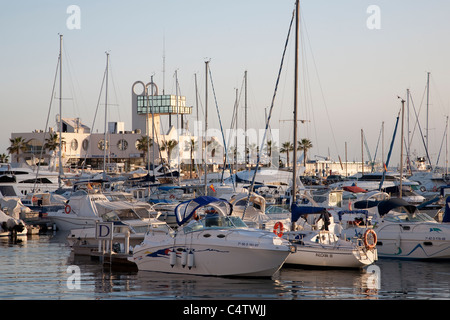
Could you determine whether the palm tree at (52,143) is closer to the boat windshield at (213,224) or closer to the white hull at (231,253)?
the boat windshield at (213,224)

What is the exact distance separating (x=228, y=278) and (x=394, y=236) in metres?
10.0

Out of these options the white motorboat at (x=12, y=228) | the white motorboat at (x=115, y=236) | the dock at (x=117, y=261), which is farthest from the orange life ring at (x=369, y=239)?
the white motorboat at (x=12, y=228)

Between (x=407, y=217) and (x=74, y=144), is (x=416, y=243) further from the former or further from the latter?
(x=74, y=144)

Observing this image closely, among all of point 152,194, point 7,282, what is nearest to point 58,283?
point 7,282

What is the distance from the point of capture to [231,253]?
22.3 metres

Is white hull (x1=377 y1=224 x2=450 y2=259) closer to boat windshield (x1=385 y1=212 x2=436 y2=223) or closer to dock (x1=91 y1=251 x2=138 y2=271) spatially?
boat windshield (x1=385 y1=212 x2=436 y2=223)

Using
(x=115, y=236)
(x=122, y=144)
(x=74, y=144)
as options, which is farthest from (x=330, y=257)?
(x=122, y=144)

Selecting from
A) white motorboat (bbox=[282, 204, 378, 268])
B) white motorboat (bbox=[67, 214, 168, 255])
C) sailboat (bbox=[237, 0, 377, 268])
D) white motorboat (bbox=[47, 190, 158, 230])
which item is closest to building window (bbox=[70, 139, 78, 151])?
white motorboat (bbox=[47, 190, 158, 230])

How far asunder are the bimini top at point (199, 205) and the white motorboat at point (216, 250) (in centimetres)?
282

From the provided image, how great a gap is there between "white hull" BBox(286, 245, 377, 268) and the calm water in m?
0.35

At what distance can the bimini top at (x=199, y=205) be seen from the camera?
27.1 meters

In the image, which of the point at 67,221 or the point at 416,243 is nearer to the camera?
→ the point at 416,243


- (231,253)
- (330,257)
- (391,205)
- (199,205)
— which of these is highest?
(199,205)

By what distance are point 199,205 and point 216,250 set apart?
469cm
